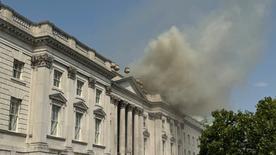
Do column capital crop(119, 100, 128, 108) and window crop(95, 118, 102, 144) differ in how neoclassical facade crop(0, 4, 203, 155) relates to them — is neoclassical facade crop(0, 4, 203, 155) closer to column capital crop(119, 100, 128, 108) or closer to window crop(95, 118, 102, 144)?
window crop(95, 118, 102, 144)

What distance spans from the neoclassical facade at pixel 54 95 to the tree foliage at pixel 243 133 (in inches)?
409

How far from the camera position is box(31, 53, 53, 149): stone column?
99.4ft

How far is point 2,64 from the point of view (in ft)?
94.1

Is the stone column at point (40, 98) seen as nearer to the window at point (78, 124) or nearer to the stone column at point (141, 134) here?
the window at point (78, 124)

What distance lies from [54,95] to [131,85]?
1784 centimetres

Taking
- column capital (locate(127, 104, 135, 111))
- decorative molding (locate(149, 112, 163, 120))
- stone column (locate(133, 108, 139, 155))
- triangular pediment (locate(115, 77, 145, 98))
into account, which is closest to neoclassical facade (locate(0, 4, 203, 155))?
triangular pediment (locate(115, 77, 145, 98))

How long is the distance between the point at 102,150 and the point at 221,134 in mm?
12368

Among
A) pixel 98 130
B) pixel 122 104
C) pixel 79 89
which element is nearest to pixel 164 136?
pixel 122 104

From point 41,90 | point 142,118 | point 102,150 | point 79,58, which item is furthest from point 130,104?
point 41,90

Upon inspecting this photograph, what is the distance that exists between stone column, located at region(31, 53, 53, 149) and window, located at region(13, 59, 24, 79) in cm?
130

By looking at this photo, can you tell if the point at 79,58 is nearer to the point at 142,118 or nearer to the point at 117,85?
the point at 117,85

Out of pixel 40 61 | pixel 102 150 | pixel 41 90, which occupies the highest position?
pixel 40 61

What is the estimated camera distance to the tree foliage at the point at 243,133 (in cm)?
3978

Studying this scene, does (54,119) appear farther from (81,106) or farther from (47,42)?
(47,42)
